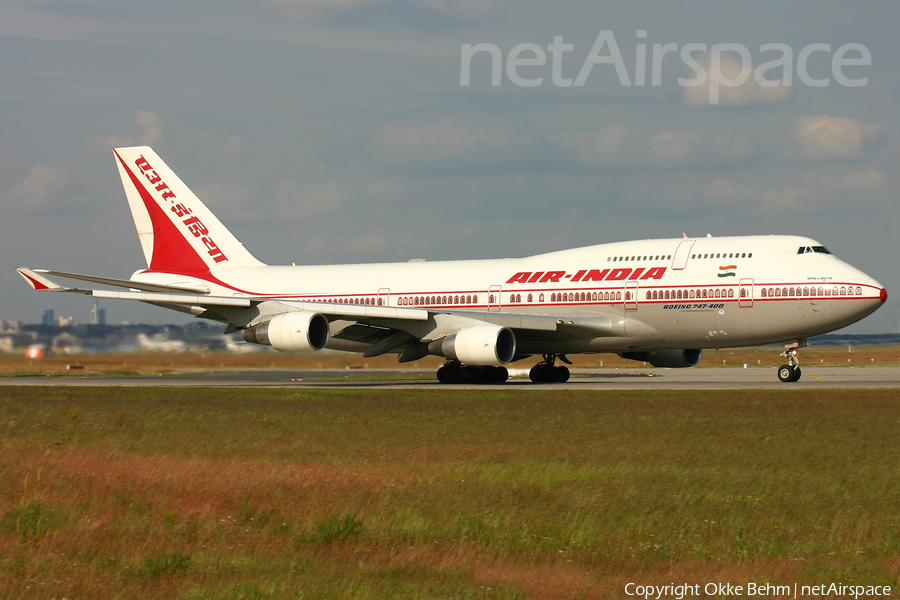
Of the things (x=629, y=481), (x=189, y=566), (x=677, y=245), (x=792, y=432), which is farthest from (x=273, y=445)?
(x=677, y=245)

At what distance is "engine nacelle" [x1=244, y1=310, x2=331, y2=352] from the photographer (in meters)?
31.2

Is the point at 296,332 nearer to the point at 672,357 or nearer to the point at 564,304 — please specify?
the point at 564,304

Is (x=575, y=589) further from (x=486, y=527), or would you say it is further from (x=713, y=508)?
(x=713, y=508)

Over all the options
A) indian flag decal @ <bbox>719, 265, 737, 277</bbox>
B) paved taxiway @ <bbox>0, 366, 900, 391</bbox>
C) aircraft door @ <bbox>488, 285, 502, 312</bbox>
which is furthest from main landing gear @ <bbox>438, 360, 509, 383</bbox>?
indian flag decal @ <bbox>719, 265, 737, 277</bbox>

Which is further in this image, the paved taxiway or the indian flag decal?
the indian flag decal

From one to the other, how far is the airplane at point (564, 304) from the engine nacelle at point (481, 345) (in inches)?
1.7

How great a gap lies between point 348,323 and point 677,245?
39.6 feet

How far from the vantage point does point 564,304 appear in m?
32.9

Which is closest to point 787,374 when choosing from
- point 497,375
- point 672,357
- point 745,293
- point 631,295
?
point 745,293

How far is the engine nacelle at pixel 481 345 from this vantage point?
30.5 meters

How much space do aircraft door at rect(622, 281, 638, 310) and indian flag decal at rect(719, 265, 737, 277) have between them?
270cm

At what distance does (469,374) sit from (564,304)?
4.06m

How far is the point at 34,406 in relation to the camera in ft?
73.3

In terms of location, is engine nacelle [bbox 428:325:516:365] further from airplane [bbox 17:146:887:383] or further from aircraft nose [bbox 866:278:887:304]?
aircraft nose [bbox 866:278:887:304]
